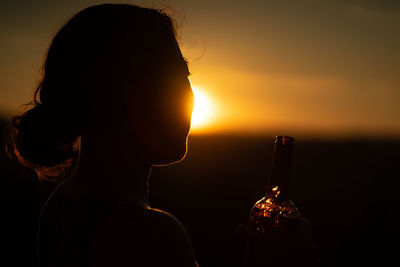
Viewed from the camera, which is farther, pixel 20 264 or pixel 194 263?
pixel 20 264

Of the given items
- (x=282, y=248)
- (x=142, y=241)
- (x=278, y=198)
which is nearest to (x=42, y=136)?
(x=142, y=241)

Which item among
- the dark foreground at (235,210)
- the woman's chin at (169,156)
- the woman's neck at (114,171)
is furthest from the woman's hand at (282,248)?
the dark foreground at (235,210)

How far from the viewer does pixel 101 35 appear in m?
1.91

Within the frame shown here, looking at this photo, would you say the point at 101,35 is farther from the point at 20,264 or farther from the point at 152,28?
the point at 20,264

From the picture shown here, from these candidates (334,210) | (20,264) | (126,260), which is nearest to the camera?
(126,260)

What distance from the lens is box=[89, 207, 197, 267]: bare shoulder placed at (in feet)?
5.24

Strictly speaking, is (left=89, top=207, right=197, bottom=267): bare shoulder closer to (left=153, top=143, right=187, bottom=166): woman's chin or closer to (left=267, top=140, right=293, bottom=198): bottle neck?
(left=153, top=143, right=187, bottom=166): woman's chin

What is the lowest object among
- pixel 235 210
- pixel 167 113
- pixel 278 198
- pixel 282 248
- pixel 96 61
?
pixel 235 210

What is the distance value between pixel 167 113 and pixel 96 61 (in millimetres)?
330

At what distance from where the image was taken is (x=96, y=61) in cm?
189

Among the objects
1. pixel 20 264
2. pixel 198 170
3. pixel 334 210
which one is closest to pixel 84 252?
pixel 20 264

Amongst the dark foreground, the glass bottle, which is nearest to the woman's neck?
the glass bottle

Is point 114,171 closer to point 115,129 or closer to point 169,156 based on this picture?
point 115,129

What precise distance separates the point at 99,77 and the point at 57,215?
1.74 feet
